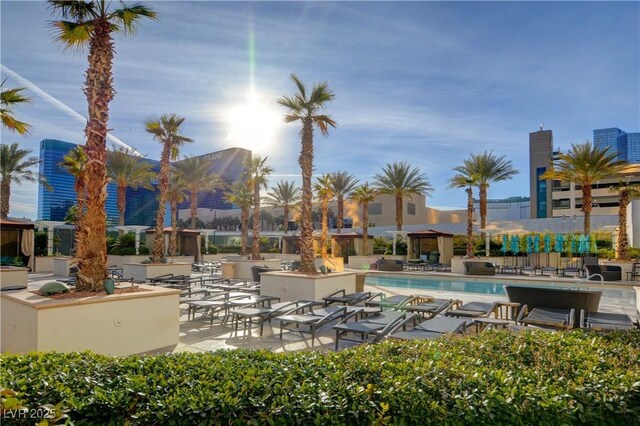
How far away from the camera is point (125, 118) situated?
15070 mm

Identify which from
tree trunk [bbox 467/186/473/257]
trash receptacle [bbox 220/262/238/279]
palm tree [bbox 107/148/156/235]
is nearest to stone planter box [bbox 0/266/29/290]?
trash receptacle [bbox 220/262/238/279]

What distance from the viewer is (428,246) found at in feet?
94.5

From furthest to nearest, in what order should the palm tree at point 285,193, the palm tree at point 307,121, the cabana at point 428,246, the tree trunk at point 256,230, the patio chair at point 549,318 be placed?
the palm tree at point 285,193, the cabana at point 428,246, the tree trunk at point 256,230, the palm tree at point 307,121, the patio chair at point 549,318

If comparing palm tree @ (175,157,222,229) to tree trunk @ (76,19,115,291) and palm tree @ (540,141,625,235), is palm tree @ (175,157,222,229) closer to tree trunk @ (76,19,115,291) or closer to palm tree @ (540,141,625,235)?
tree trunk @ (76,19,115,291)

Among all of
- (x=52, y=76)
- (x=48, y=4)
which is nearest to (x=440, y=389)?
(x=48, y=4)

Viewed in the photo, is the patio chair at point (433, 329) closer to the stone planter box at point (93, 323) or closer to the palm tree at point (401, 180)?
the stone planter box at point (93, 323)

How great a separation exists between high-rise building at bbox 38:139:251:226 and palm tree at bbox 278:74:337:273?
18.6m

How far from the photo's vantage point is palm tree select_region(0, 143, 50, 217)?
25172 millimetres

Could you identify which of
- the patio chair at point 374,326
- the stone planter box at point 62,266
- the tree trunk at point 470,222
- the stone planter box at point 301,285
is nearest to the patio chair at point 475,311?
the patio chair at point 374,326

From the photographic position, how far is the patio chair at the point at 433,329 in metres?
5.55

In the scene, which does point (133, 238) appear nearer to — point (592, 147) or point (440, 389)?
point (440, 389)

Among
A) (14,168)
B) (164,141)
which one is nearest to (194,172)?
(14,168)

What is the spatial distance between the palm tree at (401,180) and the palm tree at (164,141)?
1874 centimetres

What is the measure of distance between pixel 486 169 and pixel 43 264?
2972cm
